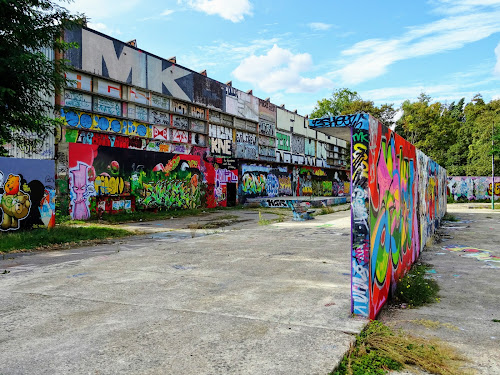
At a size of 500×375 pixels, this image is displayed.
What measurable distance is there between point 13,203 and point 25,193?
477mm

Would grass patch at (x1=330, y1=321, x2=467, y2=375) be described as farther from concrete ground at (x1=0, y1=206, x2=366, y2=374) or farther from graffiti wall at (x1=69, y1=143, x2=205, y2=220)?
graffiti wall at (x1=69, y1=143, x2=205, y2=220)

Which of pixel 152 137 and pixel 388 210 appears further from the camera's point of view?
pixel 152 137

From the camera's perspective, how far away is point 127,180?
18.8 m

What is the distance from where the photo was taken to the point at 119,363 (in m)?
2.99

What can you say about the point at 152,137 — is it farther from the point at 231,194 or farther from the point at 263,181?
the point at 263,181

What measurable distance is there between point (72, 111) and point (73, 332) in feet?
50.2

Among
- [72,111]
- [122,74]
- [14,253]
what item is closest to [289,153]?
[122,74]

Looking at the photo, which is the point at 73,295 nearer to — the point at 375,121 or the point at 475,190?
the point at 375,121

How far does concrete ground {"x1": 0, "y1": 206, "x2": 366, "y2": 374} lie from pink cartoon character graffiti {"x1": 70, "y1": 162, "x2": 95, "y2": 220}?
8612 millimetres

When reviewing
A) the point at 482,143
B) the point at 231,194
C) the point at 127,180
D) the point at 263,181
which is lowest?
the point at 231,194

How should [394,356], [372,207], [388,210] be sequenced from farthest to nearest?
[388,210]
[372,207]
[394,356]

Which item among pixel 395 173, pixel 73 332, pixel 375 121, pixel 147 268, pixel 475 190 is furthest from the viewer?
pixel 475 190

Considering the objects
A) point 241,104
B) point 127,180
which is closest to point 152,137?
point 127,180

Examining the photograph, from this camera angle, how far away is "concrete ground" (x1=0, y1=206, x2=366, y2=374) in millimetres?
3029
